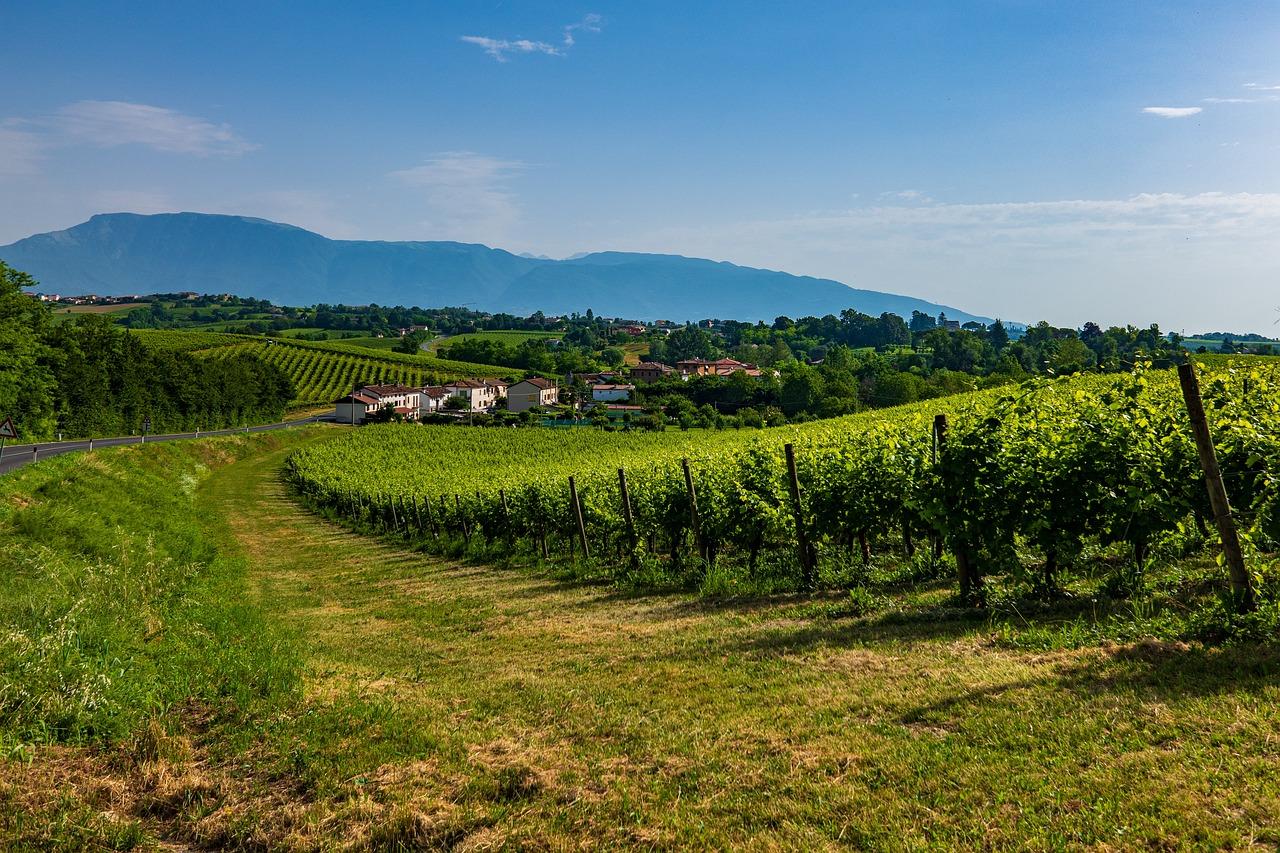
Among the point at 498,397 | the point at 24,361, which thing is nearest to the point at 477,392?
the point at 498,397

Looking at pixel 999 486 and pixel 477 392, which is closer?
pixel 999 486

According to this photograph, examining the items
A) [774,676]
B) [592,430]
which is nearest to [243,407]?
[592,430]

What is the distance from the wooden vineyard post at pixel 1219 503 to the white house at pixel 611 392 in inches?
5908

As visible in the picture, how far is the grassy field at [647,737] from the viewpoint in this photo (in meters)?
4.57

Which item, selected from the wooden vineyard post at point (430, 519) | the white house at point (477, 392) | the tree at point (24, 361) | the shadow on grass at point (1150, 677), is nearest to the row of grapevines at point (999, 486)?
the shadow on grass at point (1150, 677)

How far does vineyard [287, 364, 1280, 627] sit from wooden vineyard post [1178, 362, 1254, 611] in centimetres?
50

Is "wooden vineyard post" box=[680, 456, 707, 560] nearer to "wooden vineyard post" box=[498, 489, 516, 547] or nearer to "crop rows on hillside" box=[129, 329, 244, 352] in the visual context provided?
"wooden vineyard post" box=[498, 489, 516, 547]

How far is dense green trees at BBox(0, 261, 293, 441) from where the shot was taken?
52562 mm

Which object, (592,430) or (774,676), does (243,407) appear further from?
(774,676)

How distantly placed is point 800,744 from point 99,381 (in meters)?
77.9

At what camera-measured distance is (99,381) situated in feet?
211

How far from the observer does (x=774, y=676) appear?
24.8 ft

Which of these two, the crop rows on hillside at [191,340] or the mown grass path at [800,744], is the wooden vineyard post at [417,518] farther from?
the crop rows on hillside at [191,340]

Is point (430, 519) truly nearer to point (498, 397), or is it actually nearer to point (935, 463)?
point (935, 463)
